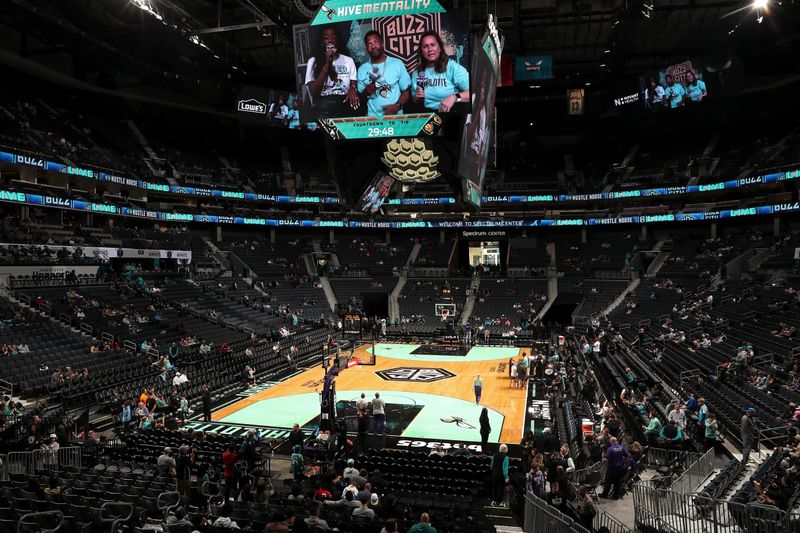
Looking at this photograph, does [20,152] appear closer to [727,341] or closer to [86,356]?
[86,356]

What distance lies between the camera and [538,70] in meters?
37.5

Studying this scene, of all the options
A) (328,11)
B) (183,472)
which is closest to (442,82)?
(328,11)

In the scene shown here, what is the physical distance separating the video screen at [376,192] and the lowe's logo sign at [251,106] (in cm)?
2955

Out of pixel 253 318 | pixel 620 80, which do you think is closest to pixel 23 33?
pixel 253 318

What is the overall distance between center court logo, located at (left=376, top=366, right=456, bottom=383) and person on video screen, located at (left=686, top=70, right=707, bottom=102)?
1139 inches

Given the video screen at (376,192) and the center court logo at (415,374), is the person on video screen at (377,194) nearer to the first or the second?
the video screen at (376,192)

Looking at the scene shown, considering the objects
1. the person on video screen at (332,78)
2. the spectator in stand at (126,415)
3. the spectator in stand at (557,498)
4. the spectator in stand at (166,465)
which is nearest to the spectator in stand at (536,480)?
the spectator in stand at (557,498)

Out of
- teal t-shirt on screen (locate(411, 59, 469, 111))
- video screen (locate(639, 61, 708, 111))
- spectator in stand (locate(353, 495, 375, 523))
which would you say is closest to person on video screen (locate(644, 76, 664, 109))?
video screen (locate(639, 61, 708, 111))

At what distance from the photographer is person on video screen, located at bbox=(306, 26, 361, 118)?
14352 millimetres

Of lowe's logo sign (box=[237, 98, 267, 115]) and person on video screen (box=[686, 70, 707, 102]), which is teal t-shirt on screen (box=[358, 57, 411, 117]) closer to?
lowe's logo sign (box=[237, 98, 267, 115])

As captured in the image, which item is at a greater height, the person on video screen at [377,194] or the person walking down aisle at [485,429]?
the person on video screen at [377,194]

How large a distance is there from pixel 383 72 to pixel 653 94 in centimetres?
3521

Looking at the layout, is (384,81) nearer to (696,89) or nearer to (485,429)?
(485,429)

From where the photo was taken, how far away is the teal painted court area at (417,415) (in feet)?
60.0
